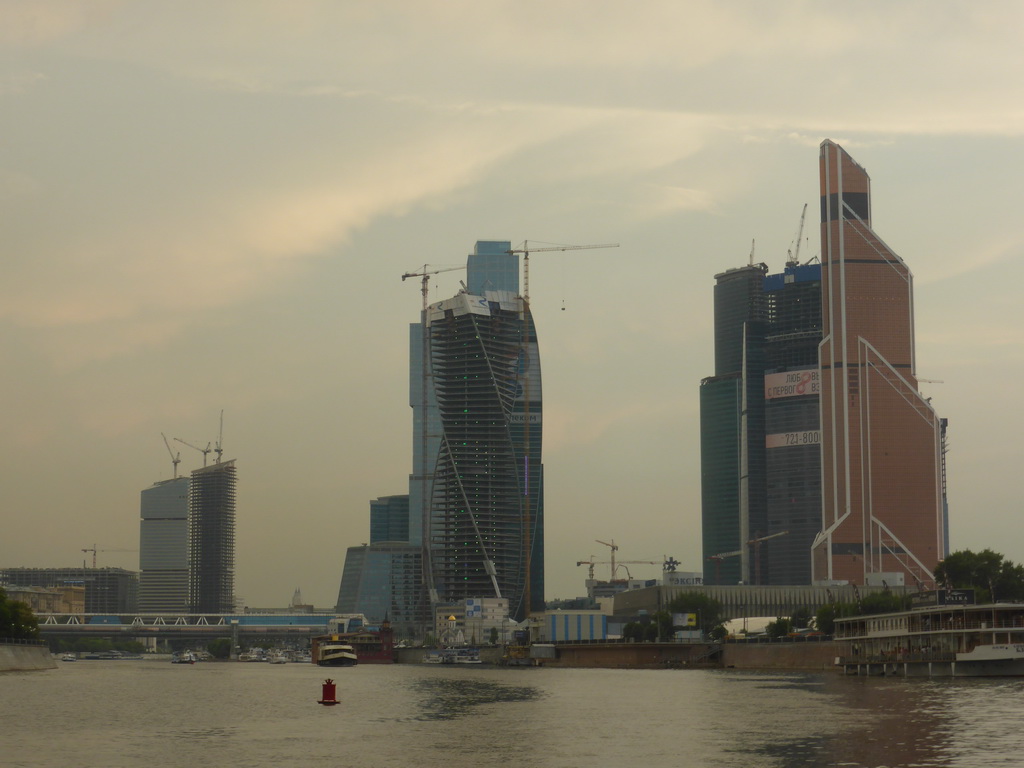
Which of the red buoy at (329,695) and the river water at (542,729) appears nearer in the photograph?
the river water at (542,729)

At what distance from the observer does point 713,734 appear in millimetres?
113438

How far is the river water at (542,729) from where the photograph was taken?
95.5 metres

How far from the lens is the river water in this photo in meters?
95.5

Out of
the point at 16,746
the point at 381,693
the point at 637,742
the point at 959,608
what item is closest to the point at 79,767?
the point at 16,746

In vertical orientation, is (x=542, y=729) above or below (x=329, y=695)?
above

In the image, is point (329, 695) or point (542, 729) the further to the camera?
point (329, 695)

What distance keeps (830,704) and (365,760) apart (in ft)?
209

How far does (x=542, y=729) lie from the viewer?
121812mm

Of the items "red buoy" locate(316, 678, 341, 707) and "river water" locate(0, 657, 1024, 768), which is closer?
"river water" locate(0, 657, 1024, 768)

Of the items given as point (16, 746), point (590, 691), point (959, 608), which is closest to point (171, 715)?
point (16, 746)

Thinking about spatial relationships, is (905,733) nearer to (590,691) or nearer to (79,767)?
(79,767)

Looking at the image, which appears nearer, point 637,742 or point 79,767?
point 79,767

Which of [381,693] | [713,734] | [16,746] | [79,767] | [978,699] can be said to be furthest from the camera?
[381,693]

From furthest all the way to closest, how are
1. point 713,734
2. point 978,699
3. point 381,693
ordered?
Result: point 381,693
point 978,699
point 713,734
